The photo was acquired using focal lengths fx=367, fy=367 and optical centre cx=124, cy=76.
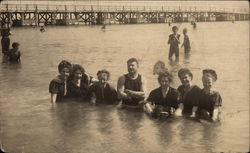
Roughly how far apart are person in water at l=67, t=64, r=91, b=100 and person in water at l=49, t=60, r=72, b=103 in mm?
77

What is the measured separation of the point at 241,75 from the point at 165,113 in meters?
3.15

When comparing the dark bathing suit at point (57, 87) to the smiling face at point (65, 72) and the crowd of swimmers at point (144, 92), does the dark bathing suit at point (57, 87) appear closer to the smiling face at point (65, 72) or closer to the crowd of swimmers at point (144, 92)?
the crowd of swimmers at point (144, 92)

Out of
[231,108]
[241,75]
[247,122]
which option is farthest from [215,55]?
[247,122]

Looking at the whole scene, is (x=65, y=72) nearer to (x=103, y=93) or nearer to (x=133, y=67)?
(x=103, y=93)

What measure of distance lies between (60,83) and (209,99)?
8.00ft

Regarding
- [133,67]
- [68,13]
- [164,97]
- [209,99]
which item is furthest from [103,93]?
[68,13]

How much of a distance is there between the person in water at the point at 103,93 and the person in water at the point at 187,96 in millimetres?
1165

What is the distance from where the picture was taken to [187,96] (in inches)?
196

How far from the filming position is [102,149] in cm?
418

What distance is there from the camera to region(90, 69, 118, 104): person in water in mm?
5729

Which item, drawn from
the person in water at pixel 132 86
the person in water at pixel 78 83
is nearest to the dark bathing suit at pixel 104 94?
the person in water at pixel 78 83

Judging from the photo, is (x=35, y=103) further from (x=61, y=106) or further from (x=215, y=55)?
(x=215, y=55)

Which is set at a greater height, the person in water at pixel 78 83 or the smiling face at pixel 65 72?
the smiling face at pixel 65 72

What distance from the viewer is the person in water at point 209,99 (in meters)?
4.71
